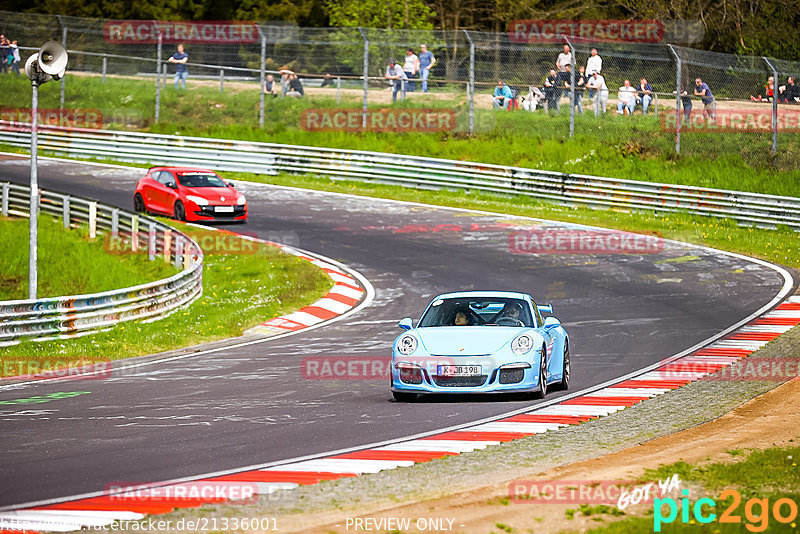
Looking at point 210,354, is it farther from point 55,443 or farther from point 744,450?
point 744,450

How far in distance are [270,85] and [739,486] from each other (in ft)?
98.9

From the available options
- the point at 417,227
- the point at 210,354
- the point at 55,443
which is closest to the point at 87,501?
the point at 55,443

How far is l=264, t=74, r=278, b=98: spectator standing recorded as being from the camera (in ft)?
119

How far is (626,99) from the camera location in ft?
105

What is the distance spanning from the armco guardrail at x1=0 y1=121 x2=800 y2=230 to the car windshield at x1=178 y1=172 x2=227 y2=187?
20.3ft

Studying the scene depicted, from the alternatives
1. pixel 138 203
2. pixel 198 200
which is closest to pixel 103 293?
pixel 198 200

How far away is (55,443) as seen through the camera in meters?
10.4

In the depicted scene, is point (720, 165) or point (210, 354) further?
point (720, 165)

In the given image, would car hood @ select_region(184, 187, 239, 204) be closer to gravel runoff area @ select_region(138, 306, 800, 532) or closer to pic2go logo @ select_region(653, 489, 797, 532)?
gravel runoff area @ select_region(138, 306, 800, 532)

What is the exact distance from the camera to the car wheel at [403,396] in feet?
41.2

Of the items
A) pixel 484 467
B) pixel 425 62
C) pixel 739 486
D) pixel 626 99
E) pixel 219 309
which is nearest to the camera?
pixel 739 486

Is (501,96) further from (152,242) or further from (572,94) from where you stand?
(152,242)

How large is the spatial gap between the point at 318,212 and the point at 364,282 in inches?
307

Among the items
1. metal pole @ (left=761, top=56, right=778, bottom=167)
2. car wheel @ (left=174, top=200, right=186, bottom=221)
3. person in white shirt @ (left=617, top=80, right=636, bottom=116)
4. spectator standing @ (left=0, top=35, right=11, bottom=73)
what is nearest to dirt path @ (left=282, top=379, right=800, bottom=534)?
metal pole @ (left=761, top=56, right=778, bottom=167)
